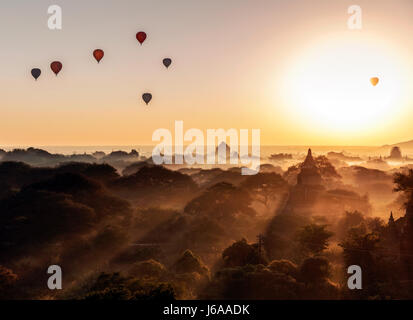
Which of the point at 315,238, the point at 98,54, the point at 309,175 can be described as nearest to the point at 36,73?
the point at 98,54

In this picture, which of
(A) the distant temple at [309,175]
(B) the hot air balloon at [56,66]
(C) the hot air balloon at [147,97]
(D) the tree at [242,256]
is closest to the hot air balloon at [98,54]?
(B) the hot air balloon at [56,66]

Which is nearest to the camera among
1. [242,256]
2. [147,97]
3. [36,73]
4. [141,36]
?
[242,256]

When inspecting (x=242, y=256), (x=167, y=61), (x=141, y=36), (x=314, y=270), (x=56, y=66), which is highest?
(x=141, y=36)

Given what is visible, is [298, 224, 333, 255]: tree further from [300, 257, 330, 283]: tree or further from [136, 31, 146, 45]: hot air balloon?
[136, 31, 146, 45]: hot air balloon

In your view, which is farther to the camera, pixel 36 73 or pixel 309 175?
pixel 309 175

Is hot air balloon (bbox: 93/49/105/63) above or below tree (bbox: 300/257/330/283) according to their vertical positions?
above

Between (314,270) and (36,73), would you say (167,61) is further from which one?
(314,270)

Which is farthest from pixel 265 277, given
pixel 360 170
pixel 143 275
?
pixel 360 170

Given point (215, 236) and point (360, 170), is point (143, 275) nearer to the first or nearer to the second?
point (215, 236)

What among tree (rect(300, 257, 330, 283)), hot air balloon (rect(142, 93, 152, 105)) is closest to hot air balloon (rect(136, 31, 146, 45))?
hot air balloon (rect(142, 93, 152, 105))
